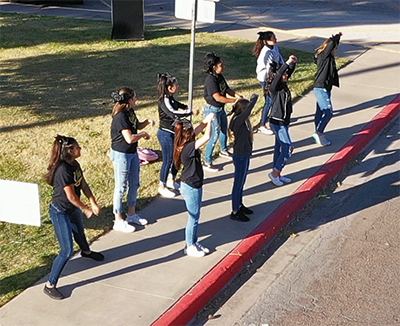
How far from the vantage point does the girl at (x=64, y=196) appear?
678cm

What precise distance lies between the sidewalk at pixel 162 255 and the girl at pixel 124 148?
34 centimetres

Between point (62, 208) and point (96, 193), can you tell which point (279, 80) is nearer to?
point (96, 193)

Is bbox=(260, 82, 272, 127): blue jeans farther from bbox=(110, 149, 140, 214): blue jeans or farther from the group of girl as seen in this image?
bbox=(110, 149, 140, 214): blue jeans

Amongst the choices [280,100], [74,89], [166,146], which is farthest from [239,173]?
[74,89]

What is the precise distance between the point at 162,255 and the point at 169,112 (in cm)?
196

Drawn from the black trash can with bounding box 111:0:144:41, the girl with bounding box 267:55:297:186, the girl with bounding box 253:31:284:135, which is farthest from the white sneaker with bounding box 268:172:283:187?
the black trash can with bounding box 111:0:144:41

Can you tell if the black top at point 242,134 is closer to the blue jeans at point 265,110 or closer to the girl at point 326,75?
the girl at point 326,75

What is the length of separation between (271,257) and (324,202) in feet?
6.07

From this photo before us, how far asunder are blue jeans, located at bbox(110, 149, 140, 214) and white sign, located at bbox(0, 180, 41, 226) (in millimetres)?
1188

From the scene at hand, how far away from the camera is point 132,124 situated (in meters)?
8.08

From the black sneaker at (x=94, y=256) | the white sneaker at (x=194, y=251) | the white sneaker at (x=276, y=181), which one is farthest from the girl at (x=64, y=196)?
the white sneaker at (x=276, y=181)

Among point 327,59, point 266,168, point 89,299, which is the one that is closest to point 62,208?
point 89,299

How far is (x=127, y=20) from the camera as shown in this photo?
709 inches

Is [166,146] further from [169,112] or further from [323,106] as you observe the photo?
[323,106]
